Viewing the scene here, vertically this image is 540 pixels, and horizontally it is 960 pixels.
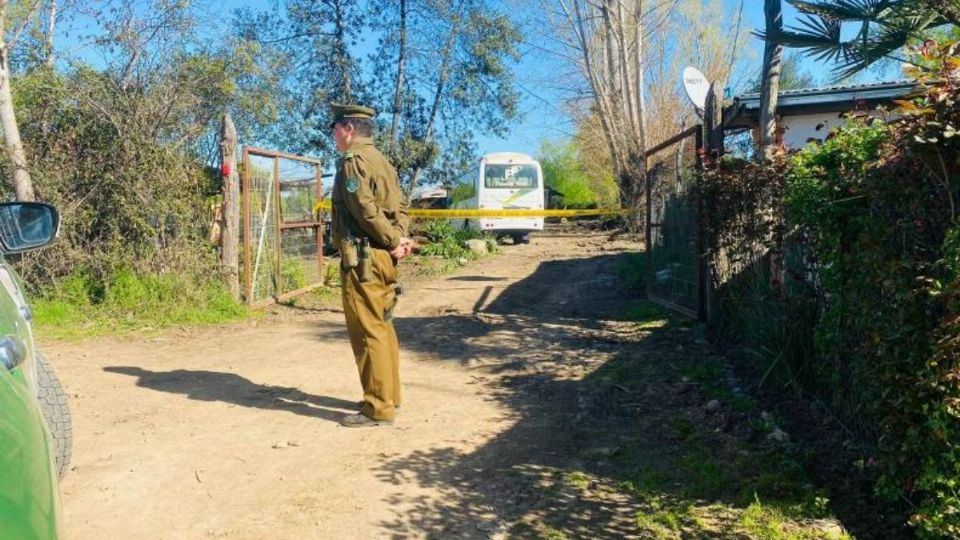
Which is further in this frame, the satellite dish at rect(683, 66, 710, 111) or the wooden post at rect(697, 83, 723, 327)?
the satellite dish at rect(683, 66, 710, 111)

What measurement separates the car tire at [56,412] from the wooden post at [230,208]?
5.58 m

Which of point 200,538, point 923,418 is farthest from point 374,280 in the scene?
point 923,418

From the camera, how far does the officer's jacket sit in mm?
5129

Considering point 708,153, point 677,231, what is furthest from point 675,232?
point 708,153

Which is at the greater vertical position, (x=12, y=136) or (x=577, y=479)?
(x=12, y=136)

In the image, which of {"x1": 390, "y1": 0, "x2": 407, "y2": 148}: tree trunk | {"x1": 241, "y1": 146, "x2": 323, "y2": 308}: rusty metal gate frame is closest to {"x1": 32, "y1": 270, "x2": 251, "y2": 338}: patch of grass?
{"x1": 241, "y1": 146, "x2": 323, "y2": 308}: rusty metal gate frame

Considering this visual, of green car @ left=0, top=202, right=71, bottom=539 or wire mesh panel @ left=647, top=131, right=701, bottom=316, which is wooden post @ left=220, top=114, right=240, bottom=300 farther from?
green car @ left=0, top=202, right=71, bottom=539

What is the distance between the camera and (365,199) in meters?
5.12

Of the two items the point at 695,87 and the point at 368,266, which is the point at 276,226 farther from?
the point at 368,266

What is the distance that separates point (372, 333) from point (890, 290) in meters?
3.12

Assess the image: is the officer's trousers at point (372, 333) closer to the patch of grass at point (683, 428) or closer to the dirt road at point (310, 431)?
the dirt road at point (310, 431)

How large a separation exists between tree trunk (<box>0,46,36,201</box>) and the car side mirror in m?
6.77

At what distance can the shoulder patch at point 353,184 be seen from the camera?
512cm

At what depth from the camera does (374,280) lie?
5.23 metres
